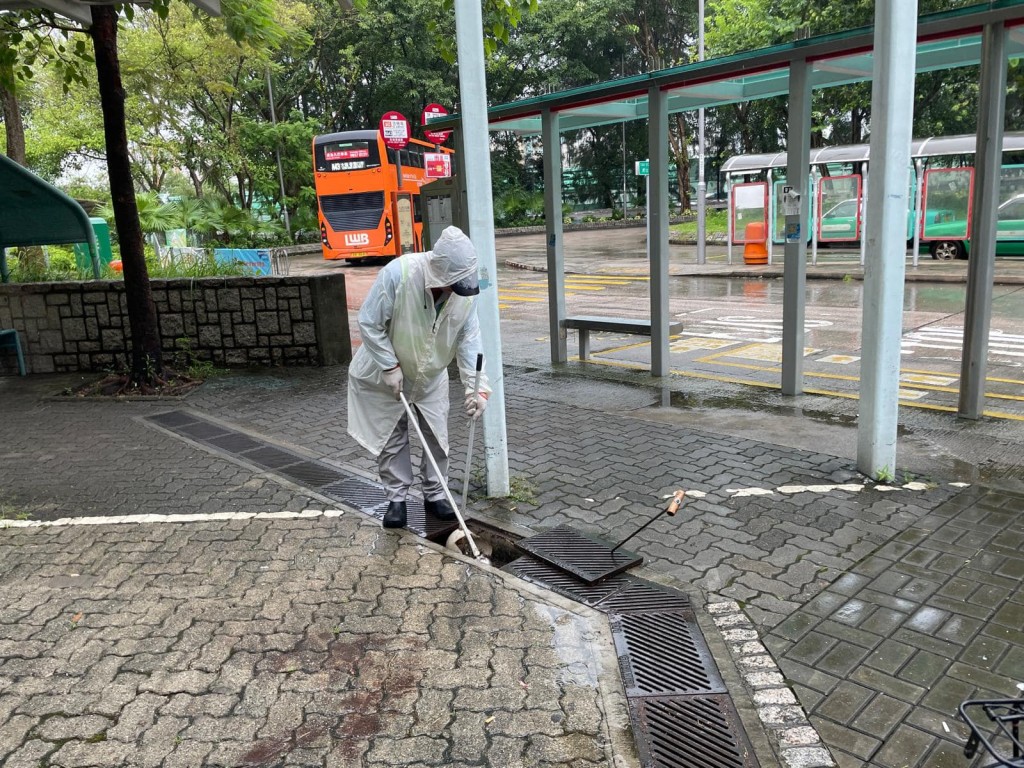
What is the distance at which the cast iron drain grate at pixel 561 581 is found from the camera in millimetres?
3898

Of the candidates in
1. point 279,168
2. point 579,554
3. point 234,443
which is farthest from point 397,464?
point 279,168

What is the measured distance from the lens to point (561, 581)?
404cm

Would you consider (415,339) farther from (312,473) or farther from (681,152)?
(681,152)

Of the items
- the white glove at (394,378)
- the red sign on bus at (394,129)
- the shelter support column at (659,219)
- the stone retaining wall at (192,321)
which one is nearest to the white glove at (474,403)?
the white glove at (394,378)

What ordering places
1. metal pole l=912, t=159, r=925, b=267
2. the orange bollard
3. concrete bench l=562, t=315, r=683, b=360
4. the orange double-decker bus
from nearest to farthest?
concrete bench l=562, t=315, r=683, b=360
metal pole l=912, t=159, r=925, b=267
the orange bollard
the orange double-decker bus

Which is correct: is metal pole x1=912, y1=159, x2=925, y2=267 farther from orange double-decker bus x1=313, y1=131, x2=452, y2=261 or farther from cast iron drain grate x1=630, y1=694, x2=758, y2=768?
cast iron drain grate x1=630, y1=694, x2=758, y2=768

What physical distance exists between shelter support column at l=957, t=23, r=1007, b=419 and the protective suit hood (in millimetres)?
4061

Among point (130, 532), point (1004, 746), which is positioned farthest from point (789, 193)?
point (130, 532)

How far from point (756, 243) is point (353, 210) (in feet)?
40.4

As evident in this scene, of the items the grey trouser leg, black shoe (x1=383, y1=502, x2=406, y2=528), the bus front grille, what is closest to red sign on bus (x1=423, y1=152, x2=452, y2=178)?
the bus front grille

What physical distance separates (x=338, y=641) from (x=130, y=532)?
1885mm

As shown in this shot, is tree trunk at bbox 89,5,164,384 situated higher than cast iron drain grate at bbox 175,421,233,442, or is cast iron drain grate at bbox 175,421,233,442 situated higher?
tree trunk at bbox 89,5,164,384

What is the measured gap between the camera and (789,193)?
7074 millimetres

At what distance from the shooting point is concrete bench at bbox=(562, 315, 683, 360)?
8703mm
